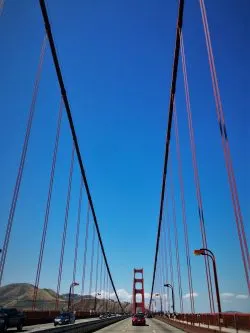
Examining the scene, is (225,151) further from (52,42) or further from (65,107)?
(65,107)

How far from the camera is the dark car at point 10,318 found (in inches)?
810

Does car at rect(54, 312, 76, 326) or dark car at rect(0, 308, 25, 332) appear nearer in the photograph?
dark car at rect(0, 308, 25, 332)

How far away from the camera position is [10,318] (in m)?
21.7

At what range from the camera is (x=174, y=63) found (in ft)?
78.3

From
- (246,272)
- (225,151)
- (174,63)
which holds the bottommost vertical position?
(246,272)

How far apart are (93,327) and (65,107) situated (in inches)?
746

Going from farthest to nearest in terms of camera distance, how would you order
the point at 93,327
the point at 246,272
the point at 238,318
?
1. the point at 93,327
2. the point at 238,318
3. the point at 246,272

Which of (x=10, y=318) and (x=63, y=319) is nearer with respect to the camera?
(x=10, y=318)

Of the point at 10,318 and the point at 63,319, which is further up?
the point at 63,319

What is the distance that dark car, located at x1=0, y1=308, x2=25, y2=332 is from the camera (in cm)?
2056

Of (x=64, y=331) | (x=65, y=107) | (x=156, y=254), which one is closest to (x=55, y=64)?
(x=65, y=107)

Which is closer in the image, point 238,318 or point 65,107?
point 238,318

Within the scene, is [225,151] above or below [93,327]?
above

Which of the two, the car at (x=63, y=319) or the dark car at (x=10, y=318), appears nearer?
the dark car at (x=10, y=318)
